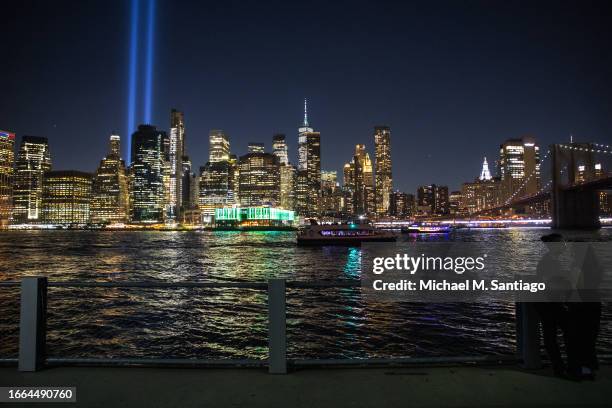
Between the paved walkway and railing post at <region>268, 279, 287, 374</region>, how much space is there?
142mm

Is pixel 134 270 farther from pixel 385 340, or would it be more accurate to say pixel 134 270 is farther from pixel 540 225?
pixel 540 225

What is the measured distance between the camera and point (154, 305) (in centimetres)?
1948

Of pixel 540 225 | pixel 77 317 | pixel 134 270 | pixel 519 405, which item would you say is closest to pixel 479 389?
pixel 519 405

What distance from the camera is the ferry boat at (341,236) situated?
76.0m

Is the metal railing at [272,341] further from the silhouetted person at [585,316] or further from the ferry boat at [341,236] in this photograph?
the ferry boat at [341,236]

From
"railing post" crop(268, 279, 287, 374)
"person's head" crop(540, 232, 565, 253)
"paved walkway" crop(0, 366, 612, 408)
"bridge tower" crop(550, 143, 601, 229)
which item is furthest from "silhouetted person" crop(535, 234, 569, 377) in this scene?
"bridge tower" crop(550, 143, 601, 229)

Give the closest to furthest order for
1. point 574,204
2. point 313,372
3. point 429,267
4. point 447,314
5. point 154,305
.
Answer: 1. point 313,372
2. point 429,267
3. point 447,314
4. point 154,305
5. point 574,204

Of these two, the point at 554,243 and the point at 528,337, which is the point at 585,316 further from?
the point at 554,243

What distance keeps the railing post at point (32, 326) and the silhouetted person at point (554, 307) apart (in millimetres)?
6147

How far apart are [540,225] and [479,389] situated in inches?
7981

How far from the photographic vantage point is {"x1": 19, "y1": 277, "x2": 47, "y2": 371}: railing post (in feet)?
18.3

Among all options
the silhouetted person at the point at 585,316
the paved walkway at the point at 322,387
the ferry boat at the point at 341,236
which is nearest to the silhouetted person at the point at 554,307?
the silhouetted person at the point at 585,316

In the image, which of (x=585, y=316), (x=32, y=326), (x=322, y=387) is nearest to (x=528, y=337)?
(x=585, y=316)

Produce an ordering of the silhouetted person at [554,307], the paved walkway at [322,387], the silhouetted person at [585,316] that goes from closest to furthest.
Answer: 1. the paved walkway at [322,387]
2. the silhouetted person at [585,316]
3. the silhouetted person at [554,307]
